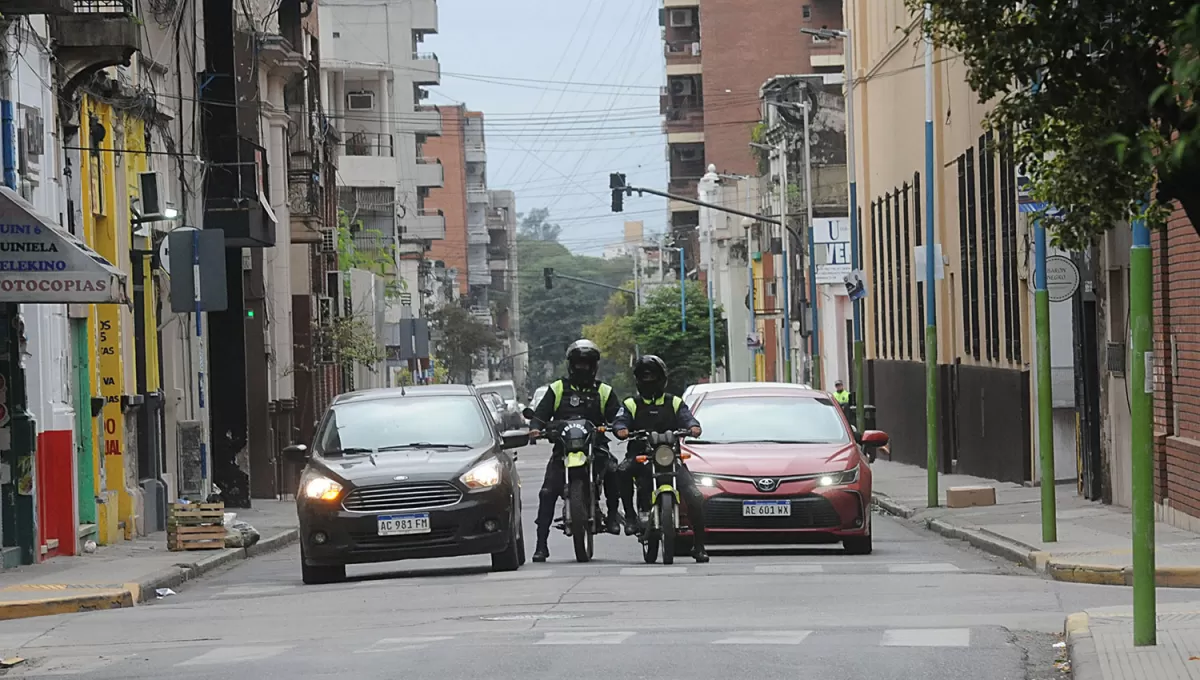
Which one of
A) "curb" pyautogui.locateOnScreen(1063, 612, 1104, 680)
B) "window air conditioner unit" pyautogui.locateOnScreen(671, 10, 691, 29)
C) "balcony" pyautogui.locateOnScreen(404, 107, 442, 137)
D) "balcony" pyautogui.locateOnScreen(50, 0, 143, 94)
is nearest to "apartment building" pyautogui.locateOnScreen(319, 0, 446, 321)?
"balcony" pyautogui.locateOnScreen(404, 107, 442, 137)

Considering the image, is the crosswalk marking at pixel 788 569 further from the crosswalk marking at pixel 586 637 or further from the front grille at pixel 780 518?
the crosswalk marking at pixel 586 637

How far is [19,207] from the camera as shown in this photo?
68.2 feet

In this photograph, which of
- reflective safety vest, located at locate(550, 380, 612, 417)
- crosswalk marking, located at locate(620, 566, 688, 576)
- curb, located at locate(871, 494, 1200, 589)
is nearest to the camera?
curb, located at locate(871, 494, 1200, 589)

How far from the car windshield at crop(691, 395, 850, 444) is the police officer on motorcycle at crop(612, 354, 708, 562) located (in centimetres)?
192

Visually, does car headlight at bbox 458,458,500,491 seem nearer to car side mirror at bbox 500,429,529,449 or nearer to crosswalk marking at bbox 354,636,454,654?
car side mirror at bbox 500,429,529,449

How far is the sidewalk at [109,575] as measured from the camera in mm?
17750

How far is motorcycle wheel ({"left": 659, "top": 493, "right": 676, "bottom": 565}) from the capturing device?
18.7m

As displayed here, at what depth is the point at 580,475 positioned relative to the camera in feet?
62.4

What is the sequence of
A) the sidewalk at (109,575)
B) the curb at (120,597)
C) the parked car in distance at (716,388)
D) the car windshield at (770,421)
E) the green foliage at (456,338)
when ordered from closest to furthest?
the curb at (120,597) → the sidewalk at (109,575) → the car windshield at (770,421) → the parked car in distance at (716,388) → the green foliage at (456,338)

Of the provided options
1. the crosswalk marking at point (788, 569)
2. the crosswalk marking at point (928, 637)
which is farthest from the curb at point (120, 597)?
the crosswalk marking at point (928, 637)

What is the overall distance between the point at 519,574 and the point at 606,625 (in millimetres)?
5000

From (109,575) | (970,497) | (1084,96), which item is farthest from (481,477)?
(970,497)

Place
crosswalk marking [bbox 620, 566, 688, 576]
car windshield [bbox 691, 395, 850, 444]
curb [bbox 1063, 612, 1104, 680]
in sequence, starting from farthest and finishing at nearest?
1. car windshield [bbox 691, 395, 850, 444]
2. crosswalk marking [bbox 620, 566, 688, 576]
3. curb [bbox 1063, 612, 1104, 680]

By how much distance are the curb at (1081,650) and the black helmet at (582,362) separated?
738 centimetres
